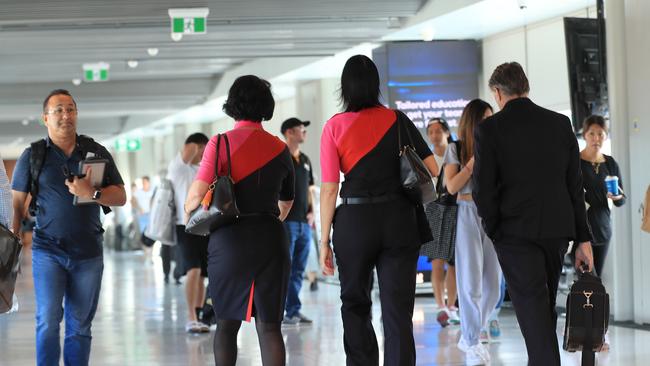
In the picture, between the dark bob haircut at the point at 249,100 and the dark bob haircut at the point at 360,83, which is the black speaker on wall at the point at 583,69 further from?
the dark bob haircut at the point at 249,100

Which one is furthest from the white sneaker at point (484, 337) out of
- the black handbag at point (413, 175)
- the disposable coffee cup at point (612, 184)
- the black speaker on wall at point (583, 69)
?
the black handbag at point (413, 175)

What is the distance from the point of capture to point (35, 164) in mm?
5145

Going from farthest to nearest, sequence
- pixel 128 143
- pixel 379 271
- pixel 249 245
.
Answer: pixel 128 143 → pixel 379 271 → pixel 249 245

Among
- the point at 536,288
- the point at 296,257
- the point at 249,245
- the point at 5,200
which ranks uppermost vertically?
the point at 5,200

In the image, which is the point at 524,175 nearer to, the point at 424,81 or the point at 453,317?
the point at 453,317

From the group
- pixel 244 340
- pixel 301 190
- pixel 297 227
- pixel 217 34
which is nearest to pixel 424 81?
pixel 217 34

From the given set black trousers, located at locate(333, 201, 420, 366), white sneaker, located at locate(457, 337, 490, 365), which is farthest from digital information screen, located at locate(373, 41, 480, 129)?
black trousers, located at locate(333, 201, 420, 366)

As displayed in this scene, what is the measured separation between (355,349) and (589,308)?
111cm

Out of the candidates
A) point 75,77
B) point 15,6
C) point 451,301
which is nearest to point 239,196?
point 451,301

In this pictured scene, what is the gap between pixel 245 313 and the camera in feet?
16.0

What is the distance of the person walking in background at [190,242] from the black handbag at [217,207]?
4.11m

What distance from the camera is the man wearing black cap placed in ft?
31.3

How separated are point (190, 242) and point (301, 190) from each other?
1.23m

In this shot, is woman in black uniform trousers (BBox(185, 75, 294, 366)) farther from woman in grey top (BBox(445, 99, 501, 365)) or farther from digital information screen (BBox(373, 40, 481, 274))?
digital information screen (BBox(373, 40, 481, 274))
